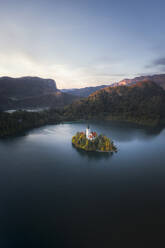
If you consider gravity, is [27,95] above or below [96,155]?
above

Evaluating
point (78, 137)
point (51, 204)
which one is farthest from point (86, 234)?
point (78, 137)

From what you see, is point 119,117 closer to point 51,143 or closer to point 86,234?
point 51,143

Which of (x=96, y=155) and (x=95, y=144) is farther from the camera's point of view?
(x=95, y=144)

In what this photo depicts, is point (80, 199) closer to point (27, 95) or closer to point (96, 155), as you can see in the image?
point (96, 155)

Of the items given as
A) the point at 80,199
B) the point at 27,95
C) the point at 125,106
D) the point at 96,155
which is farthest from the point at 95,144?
the point at 27,95

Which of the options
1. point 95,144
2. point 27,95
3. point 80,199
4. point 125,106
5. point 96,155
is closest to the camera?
point 80,199

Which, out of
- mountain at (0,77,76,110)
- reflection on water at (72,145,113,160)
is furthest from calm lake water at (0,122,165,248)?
mountain at (0,77,76,110)
